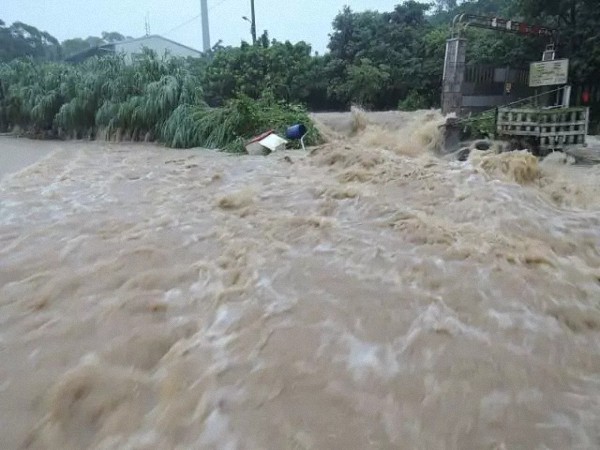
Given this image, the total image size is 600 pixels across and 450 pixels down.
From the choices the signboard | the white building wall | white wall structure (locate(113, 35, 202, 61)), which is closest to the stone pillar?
the signboard

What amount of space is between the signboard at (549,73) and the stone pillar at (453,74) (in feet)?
5.40

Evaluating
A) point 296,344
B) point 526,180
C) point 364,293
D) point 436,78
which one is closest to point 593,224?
point 526,180

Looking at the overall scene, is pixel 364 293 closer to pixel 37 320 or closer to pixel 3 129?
pixel 37 320

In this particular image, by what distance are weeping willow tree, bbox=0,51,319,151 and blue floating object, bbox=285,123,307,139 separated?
0.43m

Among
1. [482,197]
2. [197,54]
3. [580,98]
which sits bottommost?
[482,197]

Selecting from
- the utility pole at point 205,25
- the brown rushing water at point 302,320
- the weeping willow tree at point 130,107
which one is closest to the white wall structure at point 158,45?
the utility pole at point 205,25

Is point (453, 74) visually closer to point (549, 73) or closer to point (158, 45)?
point (549, 73)

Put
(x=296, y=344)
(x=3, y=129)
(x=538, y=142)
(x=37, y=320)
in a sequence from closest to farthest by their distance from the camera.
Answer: (x=296, y=344), (x=37, y=320), (x=538, y=142), (x=3, y=129)

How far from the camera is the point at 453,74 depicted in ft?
33.9

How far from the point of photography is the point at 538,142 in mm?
8234

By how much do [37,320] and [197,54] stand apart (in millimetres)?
24392

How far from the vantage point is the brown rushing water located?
191 cm

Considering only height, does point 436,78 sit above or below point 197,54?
below

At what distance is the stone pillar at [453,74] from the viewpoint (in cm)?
1010
